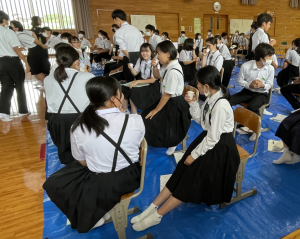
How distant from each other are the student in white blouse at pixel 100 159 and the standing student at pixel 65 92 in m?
0.71

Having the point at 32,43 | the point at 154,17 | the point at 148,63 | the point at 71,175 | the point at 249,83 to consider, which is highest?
the point at 154,17

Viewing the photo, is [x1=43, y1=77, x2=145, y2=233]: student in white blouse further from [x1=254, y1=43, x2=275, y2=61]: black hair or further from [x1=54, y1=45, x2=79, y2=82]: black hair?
[x1=254, y1=43, x2=275, y2=61]: black hair

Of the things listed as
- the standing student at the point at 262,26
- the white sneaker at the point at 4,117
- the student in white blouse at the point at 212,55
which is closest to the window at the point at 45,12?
the white sneaker at the point at 4,117

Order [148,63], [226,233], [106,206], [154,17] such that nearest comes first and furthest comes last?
1. [106,206]
2. [226,233]
3. [148,63]
4. [154,17]

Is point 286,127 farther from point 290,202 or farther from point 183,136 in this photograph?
point 183,136

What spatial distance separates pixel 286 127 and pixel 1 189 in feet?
9.31

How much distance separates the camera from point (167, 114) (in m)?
2.29

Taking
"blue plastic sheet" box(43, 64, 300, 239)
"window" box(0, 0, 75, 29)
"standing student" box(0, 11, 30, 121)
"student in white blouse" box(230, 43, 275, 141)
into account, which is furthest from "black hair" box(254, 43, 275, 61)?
"window" box(0, 0, 75, 29)

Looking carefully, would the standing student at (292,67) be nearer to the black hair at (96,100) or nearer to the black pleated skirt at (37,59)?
the black hair at (96,100)

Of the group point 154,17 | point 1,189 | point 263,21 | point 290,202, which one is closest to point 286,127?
point 290,202

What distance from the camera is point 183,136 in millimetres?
2381

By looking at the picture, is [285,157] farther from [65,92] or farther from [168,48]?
[65,92]

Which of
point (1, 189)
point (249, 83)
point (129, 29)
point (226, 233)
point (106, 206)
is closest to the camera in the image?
point (106, 206)

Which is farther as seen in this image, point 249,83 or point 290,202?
point 249,83
